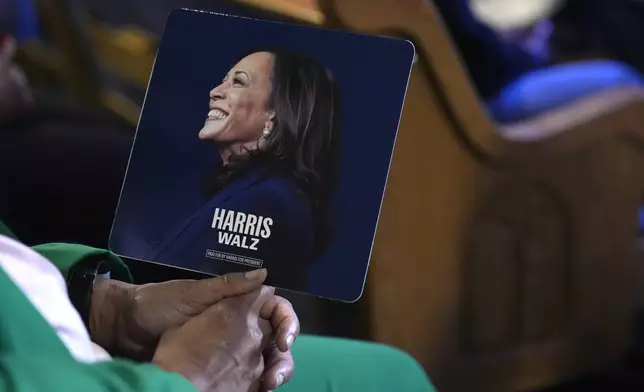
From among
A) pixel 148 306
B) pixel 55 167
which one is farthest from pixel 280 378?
pixel 55 167

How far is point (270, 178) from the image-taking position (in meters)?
0.70

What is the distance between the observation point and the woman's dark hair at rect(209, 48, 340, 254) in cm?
70

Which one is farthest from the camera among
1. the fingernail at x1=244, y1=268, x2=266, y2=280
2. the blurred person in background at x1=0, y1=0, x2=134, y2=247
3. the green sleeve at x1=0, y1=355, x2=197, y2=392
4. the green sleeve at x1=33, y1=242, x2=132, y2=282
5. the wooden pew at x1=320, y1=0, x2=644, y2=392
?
the wooden pew at x1=320, y1=0, x2=644, y2=392

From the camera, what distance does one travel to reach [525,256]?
1480 mm

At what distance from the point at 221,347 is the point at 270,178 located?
0.14 metres

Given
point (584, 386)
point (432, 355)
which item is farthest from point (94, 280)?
point (584, 386)

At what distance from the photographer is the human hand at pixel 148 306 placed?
0.71 meters

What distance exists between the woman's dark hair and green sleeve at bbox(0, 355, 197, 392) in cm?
16

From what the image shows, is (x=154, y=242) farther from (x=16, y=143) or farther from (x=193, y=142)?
(x=16, y=143)

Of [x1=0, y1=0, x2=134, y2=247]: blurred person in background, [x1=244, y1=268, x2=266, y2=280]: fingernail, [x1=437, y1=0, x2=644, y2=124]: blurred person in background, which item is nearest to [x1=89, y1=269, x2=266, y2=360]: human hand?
[x1=244, y1=268, x2=266, y2=280]: fingernail

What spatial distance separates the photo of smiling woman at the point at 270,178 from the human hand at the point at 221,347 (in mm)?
43

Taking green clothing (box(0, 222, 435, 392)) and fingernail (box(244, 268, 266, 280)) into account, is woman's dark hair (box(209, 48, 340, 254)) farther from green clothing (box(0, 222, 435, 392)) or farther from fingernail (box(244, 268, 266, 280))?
green clothing (box(0, 222, 435, 392))

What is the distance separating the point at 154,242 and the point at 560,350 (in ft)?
3.44

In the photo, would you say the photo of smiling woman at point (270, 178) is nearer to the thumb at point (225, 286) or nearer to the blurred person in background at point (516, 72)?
the thumb at point (225, 286)
